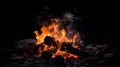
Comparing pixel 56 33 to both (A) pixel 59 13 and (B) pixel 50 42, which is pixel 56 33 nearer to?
(B) pixel 50 42

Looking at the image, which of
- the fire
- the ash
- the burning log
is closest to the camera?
the ash

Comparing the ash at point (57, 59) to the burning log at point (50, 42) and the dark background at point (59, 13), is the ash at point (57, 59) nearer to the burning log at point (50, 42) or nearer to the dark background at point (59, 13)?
the burning log at point (50, 42)

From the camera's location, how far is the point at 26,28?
352 inches

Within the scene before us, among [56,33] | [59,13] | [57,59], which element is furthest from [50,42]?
[59,13]

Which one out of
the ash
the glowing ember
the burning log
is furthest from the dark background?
the burning log

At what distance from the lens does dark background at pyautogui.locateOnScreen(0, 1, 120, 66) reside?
28.1 feet

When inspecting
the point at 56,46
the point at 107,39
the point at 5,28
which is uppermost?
the point at 5,28

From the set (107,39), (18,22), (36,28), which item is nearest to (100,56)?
(107,39)

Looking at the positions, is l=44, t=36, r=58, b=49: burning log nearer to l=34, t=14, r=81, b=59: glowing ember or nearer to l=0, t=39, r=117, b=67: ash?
l=34, t=14, r=81, b=59: glowing ember

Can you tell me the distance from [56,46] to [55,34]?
0.87 meters

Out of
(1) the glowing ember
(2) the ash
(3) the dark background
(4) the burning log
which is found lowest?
(2) the ash

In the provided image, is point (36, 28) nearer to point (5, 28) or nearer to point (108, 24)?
point (5, 28)

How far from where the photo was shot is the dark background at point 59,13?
8.56 metres

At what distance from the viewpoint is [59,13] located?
8.66 meters
